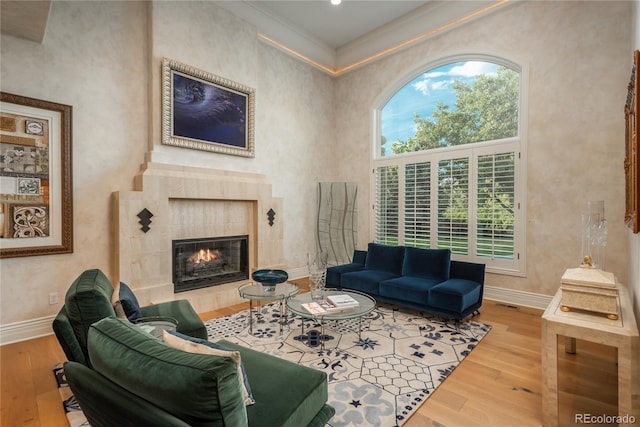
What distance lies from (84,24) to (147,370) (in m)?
4.18

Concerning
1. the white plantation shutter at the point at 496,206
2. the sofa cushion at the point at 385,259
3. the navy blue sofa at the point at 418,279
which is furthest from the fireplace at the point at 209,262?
the white plantation shutter at the point at 496,206

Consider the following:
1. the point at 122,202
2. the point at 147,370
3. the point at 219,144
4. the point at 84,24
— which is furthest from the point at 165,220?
the point at 147,370

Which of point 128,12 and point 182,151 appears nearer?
point 128,12

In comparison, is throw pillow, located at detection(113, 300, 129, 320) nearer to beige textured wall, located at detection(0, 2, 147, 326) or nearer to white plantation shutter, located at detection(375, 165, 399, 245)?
beige textured wall, located at detection(0, 2, 147, 326)

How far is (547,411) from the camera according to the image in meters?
1.85

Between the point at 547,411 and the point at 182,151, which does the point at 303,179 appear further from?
the point at 547,411

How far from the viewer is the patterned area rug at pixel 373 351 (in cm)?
210

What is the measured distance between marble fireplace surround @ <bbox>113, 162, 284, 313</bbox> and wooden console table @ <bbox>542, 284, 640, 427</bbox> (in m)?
3.65

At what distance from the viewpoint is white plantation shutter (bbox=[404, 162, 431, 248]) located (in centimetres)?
500

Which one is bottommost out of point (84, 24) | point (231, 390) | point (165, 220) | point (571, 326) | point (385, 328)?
point (385, 328)

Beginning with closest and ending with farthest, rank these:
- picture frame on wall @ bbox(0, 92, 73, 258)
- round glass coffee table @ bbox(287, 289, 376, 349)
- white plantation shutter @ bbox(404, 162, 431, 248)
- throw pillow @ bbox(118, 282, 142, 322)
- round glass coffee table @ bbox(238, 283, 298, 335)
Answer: throw pillow @ bbox(118, 282, 142, 322), round glass coffee table @ bbox(287, 289, 376, 349), picture frame on wall @ bbox(0, 92, 73, 258), round glass coffee table @ bbox(238, 283, 298, 335), white plantation shutter @ bbox(404, 162, 431, 248)

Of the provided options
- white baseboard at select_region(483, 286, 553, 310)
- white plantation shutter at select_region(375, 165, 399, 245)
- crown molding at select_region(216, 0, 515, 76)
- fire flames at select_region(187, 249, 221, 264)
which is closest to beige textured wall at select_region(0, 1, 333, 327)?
crown molding at select_region(216, 0, 515, 76)

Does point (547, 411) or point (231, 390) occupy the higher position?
point (231, 390)
